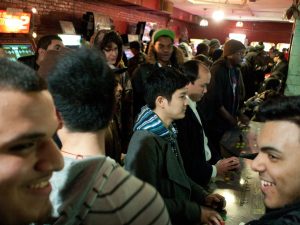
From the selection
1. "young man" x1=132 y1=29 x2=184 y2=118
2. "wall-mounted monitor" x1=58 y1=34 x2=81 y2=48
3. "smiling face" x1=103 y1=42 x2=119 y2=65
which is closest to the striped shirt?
"smiling face" x1=103 y1=42 x2=119 y2=65

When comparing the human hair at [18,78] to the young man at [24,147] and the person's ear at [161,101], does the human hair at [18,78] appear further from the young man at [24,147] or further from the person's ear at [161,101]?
the person's ear at [161,101]

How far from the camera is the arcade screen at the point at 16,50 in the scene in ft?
16.0

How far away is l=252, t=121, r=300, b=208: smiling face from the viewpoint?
126 cm

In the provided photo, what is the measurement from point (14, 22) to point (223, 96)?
11.6 ft

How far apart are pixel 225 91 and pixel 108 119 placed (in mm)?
2955

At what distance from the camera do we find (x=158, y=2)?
34.0 feet

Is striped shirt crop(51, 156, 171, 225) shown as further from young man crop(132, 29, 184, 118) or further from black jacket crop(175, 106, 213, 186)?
young man crop(132, 29, 184, 118)

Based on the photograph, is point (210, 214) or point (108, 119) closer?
point (108, 119)

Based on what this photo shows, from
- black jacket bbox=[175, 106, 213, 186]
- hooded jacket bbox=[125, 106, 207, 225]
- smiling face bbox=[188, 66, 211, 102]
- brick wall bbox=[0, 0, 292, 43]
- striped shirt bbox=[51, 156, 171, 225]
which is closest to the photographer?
striped shirt bbox=[51, 156, 171, 225]

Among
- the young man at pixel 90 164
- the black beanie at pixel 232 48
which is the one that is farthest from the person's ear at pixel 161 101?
the black beanie at pixel 232 48

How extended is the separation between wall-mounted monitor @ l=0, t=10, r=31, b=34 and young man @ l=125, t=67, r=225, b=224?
3853mm

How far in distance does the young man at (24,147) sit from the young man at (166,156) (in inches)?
33.8

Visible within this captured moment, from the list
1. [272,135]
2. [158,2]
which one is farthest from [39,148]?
[158,2]

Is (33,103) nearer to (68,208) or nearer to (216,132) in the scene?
(68,208)
